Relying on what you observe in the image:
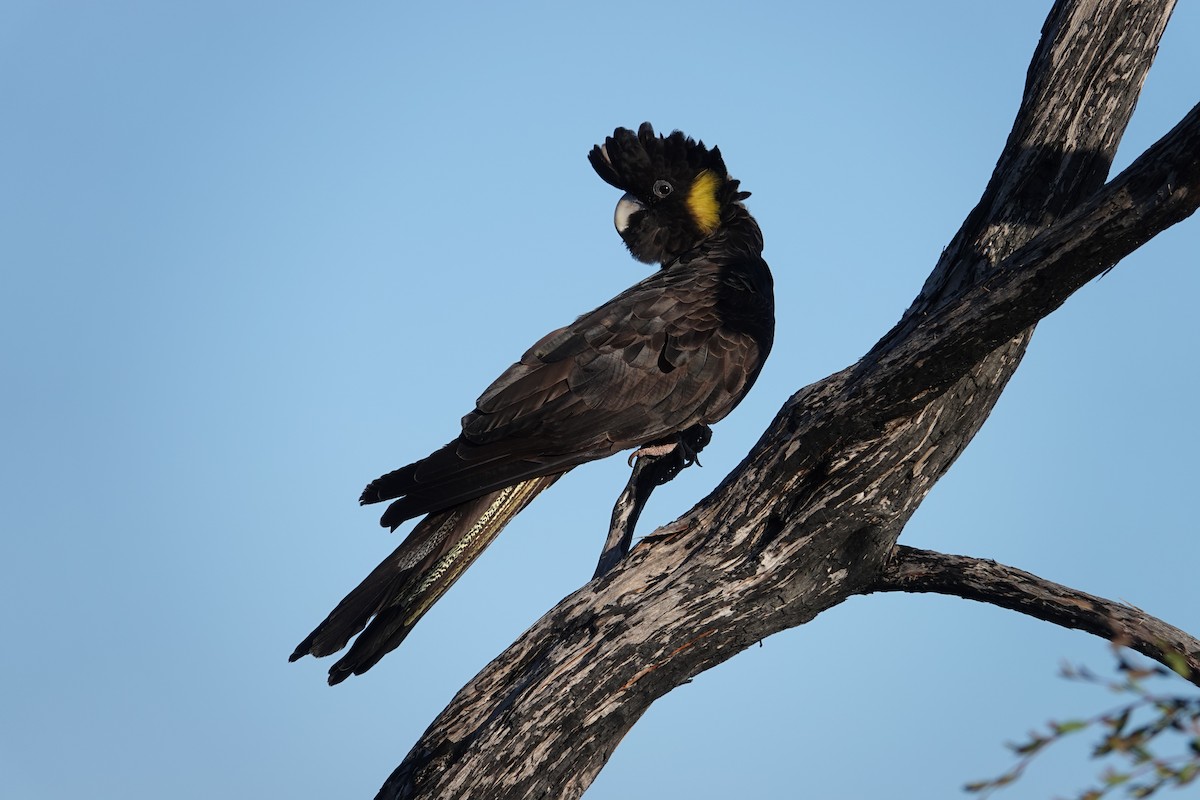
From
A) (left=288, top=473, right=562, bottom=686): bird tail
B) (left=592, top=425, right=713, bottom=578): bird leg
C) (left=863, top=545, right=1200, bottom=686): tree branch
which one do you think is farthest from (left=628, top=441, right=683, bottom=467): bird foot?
(left=863, top=545, right=1200, bottom=686): tree branch

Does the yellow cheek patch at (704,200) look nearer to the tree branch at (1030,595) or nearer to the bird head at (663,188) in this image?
the bird head at (663,188)

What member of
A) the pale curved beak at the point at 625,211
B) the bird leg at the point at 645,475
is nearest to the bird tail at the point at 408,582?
the bird leg at the point at 645,475

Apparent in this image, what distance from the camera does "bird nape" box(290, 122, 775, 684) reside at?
17.1 feet

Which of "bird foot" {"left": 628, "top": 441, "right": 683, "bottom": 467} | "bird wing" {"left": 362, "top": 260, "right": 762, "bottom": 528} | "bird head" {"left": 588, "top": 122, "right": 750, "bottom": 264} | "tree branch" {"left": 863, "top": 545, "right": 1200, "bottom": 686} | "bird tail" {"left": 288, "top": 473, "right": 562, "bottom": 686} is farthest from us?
"bird head" {"left": 588, "top": 122, "right": 750, "bottom": 264}

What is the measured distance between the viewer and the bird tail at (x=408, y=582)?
4875mm

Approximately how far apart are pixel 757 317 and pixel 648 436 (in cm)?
126

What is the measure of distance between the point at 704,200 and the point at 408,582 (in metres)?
3.74

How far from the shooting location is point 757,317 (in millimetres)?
6723

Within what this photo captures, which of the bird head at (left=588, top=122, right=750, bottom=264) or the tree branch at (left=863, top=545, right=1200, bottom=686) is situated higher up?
the bird head at (left=588, top=122, right=750, bottom=264)

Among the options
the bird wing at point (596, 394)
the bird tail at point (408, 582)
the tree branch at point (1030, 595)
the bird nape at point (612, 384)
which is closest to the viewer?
the tree branch at point (1030, 595)

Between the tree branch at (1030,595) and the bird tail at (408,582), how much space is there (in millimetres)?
1898

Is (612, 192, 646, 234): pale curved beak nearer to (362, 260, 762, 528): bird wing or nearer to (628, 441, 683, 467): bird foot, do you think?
(362, 260, 762, 528): bird wing

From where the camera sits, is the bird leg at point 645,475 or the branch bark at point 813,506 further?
the bird leg at point 645,475

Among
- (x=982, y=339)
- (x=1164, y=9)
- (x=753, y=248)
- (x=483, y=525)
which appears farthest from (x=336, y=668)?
(x=1164, y=9)
